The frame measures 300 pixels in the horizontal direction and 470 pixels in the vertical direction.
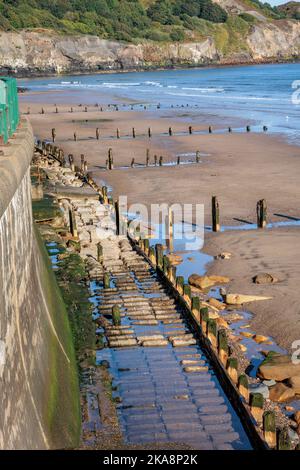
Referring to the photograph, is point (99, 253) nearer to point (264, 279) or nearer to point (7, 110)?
point (264, 279)

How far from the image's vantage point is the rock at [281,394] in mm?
14844

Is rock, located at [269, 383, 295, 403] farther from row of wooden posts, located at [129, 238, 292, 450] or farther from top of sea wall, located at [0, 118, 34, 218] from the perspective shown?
top of sea wall, located at [0, 118, 34, 218]

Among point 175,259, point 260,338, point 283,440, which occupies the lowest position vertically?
point 175,259

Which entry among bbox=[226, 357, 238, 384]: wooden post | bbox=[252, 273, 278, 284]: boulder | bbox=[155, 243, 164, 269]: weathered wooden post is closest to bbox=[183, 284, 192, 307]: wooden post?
bbox=[155, 243, 164, 269]: weathered wooden post

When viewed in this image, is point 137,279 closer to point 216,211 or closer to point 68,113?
point 216,211

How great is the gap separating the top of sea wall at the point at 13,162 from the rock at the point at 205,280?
32.0 feet

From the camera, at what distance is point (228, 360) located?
1515cm

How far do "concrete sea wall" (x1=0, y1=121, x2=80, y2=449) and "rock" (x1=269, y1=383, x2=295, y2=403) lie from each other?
408 centimetres

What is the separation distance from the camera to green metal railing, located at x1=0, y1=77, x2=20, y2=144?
11.4 m

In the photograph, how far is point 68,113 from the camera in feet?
281

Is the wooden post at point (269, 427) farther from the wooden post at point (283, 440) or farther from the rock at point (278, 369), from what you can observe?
the rock at point (278, 369)

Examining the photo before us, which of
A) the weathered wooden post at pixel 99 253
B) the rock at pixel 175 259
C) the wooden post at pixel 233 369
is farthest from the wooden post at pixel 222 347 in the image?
the weathered wooden post at pixel 99 253

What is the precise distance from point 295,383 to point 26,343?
22.9 feet

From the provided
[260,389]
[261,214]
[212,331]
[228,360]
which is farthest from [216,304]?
[261,214]
